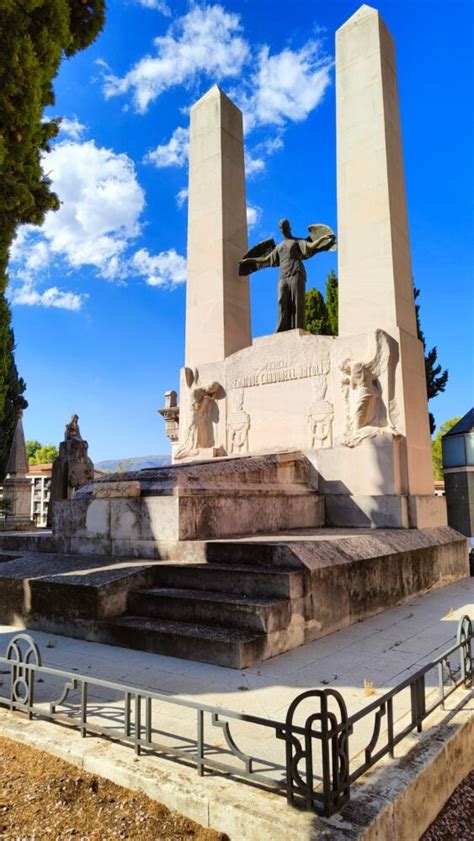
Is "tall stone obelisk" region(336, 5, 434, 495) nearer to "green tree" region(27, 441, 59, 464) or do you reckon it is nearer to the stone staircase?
the stone staircase

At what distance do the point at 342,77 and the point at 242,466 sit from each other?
29.3 ft

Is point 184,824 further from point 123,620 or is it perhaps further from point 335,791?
point 123,620

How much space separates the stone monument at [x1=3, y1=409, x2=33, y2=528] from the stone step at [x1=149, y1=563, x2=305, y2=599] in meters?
16.8

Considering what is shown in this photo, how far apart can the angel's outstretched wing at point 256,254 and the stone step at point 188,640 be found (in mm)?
9337

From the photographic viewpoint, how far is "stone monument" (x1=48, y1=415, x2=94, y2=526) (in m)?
16.7

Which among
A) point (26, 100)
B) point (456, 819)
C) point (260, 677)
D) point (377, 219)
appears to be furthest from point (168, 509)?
point (377, 219)

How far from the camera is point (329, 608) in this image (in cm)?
554

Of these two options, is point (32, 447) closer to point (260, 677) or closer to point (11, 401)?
point (11, 401)

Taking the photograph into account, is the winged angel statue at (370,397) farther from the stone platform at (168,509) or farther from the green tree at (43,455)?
the green tree at (43,455)

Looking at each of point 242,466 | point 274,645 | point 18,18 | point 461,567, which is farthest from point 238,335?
point 274,645

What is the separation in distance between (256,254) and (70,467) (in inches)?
336

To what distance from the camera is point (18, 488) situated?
22.2 m

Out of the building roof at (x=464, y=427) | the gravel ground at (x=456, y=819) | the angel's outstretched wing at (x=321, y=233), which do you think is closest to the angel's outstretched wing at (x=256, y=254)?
the angel's outstretched wing at (x=321, y=233)

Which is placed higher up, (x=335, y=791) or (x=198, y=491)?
(x=198, y=491)
